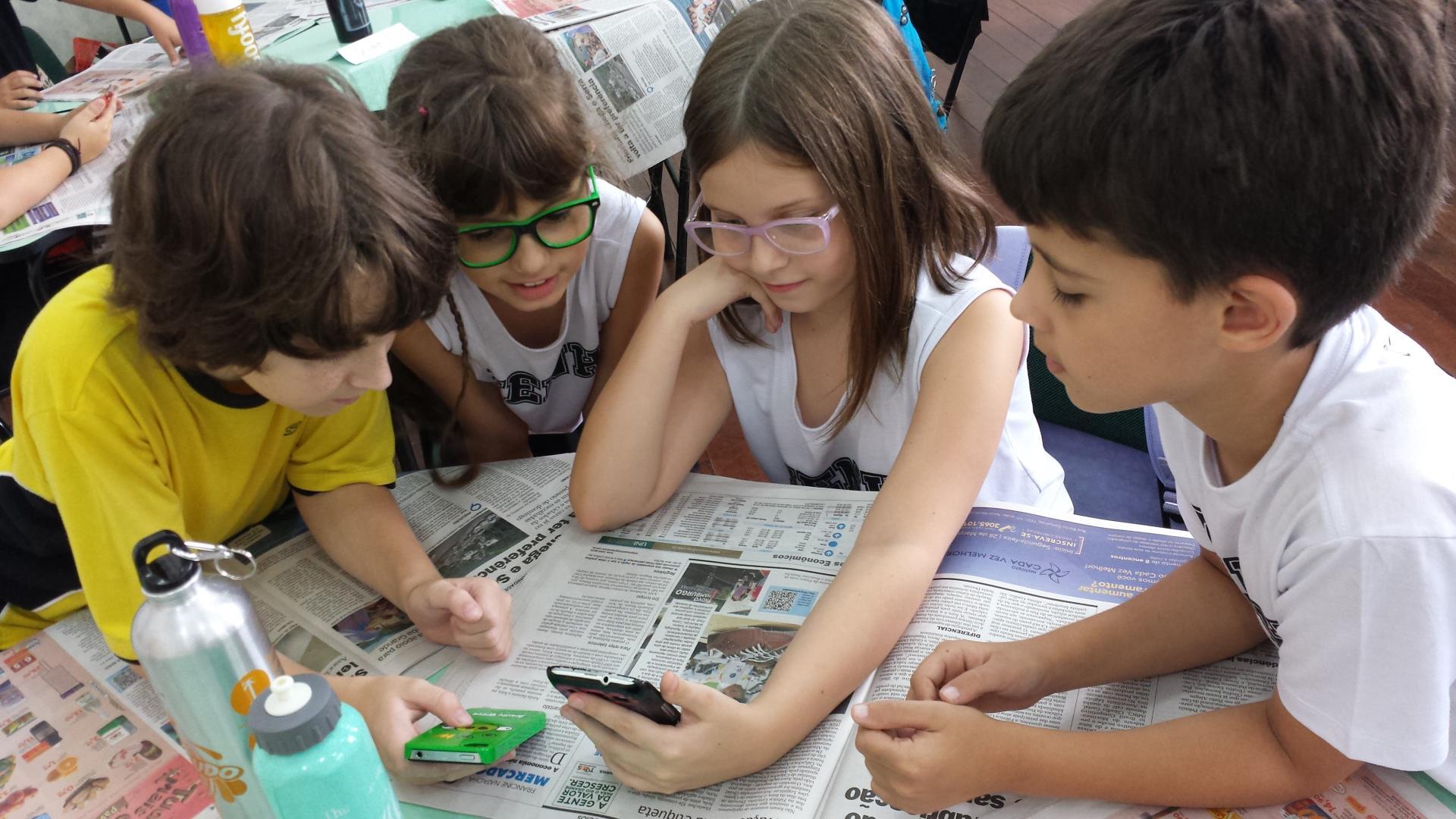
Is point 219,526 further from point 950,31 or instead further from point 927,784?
point 950,31

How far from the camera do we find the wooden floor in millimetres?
2279

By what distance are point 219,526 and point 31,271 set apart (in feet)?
2.91

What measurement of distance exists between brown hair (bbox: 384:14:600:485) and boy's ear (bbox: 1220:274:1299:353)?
0.69m

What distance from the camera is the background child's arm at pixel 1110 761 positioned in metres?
0.66

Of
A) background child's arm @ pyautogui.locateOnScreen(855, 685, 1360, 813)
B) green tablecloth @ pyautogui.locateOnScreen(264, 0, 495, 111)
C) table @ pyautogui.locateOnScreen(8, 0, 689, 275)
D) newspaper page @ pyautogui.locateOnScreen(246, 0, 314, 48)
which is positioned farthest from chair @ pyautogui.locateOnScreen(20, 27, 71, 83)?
background child's arm @ pyautogui.locateOnScreen(855, 685, 1360, 813)

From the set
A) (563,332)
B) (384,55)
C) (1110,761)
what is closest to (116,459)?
(563,332)

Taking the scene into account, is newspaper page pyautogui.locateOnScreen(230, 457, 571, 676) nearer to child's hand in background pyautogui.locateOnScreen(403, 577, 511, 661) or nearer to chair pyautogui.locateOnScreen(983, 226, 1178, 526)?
child's hand in background pyautogui.locateOnScreen(403, 577, 511, 661)

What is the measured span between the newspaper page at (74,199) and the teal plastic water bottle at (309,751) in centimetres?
128

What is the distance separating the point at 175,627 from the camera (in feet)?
1.89

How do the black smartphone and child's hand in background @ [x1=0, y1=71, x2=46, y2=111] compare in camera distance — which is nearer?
the black smartphone

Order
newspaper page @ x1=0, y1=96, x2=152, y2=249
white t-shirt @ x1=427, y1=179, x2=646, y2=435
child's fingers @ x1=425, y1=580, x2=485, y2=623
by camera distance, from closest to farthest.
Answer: child's fingers @ x1=425, y1=580, x2=485, y2=623 < white t-shirt @ x1=427, y1=179, x2=646, y2=435 < newspaper page @ x1=0, y1=96, x2=152, y2=249

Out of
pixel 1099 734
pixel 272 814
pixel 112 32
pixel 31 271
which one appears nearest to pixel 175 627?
pixel 272 814

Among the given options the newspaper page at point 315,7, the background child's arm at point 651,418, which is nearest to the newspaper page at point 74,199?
the newspaper page at point 315,7

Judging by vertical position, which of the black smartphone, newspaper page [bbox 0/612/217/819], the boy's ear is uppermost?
the boy's ear
